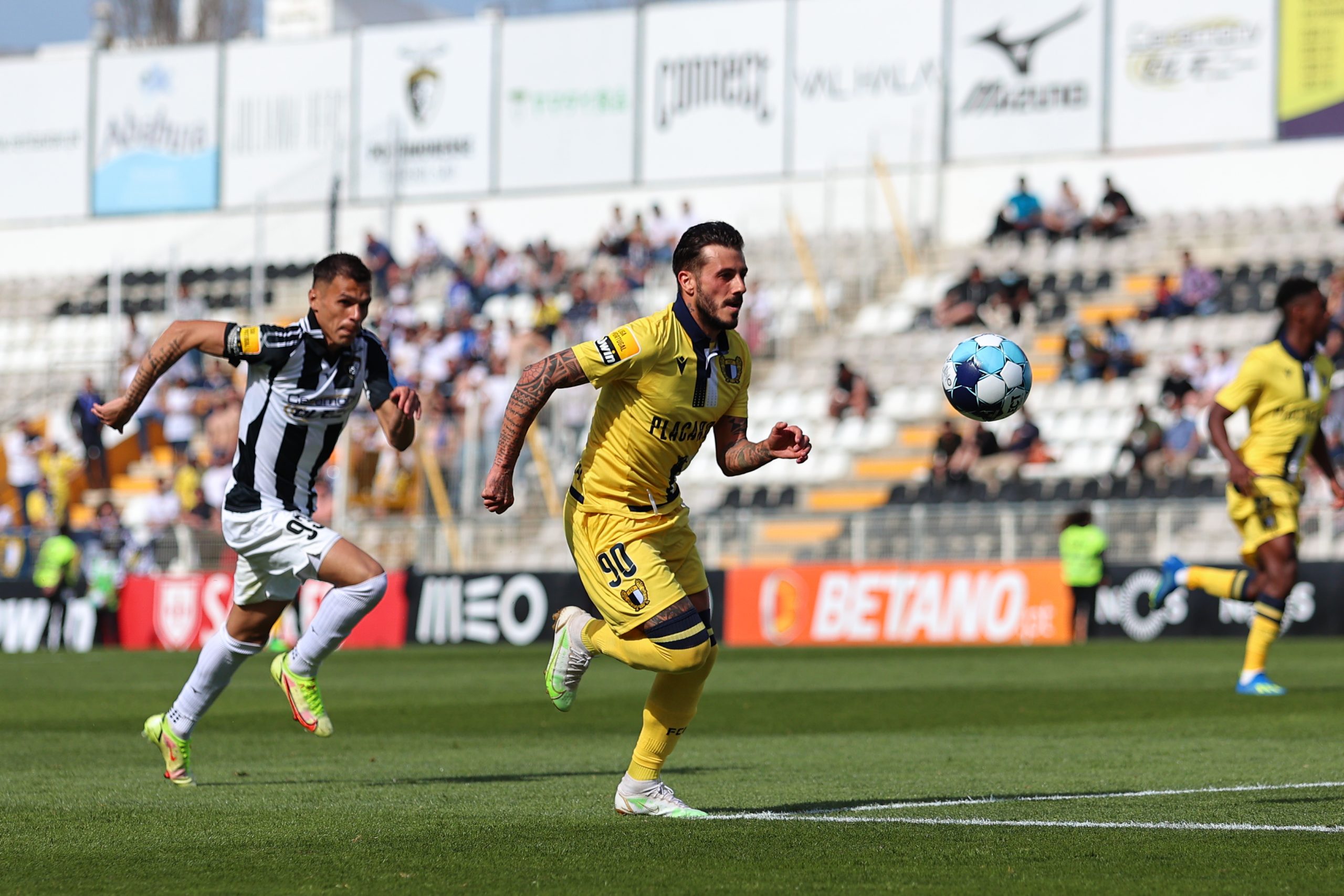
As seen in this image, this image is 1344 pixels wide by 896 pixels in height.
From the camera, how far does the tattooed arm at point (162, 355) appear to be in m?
8.33

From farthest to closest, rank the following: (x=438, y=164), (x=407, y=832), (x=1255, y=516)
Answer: (x=438, y=164), (x=1255, y=516), (x=407, y=832)

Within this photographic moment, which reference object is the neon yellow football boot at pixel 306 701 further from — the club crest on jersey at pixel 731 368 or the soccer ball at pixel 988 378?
the soccer ball at pixel 988 378

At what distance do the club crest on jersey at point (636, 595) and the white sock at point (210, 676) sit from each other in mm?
2404

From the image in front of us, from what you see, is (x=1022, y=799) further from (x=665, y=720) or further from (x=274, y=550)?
(x=274, y=550)

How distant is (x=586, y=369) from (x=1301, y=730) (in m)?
5.52

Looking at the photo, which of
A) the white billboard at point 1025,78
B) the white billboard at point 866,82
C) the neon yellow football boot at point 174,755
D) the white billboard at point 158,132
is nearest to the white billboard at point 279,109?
the white billboard at point 158,132

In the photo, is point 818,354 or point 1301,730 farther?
point 818,354

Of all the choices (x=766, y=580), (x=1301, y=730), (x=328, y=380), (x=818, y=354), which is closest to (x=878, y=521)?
(x=766, y=580)

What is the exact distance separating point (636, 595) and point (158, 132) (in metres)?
38.9

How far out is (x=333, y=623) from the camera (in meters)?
8.70

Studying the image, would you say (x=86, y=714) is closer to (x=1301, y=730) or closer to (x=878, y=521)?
(x=1301, y=730)

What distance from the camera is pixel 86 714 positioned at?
44.3 ft

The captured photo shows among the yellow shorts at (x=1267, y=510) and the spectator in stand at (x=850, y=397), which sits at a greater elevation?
the spectator in stand at (x=850, y=397)

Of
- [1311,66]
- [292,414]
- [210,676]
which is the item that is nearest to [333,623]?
[210,676]
